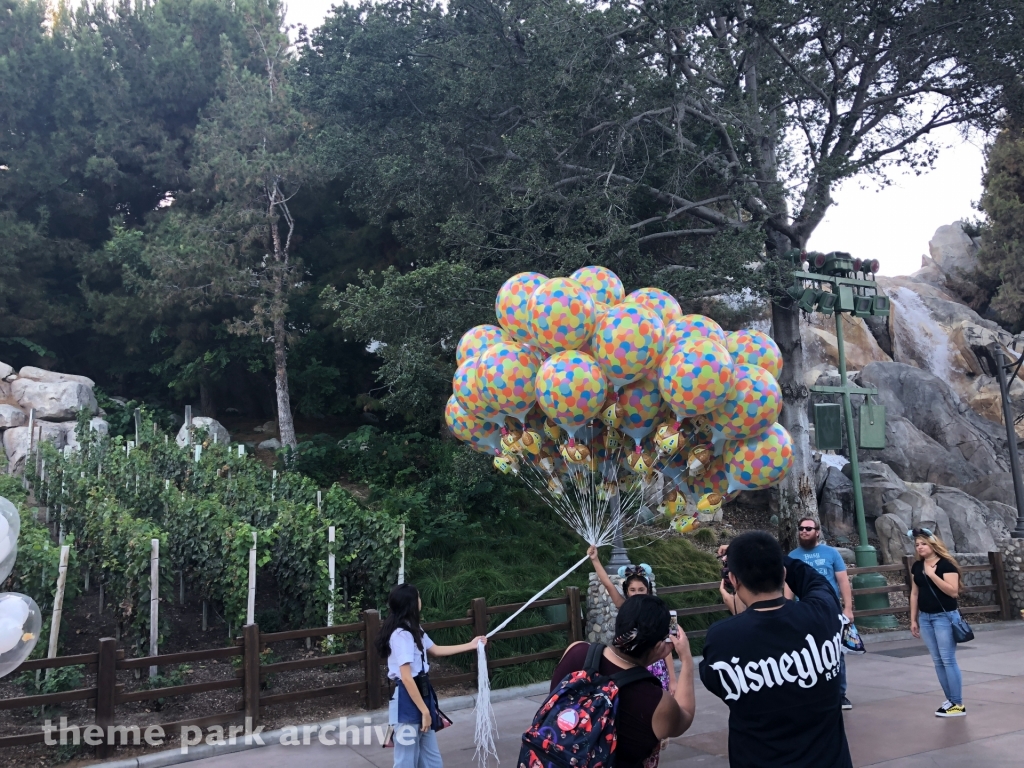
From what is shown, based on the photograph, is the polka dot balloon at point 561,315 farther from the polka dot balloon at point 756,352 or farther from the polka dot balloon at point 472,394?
the polka dot balloon at point 756,352

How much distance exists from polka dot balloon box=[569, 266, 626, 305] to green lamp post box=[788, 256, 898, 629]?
5.50m

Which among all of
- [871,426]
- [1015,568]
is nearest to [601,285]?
[871,426]

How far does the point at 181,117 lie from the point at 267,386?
9.56 m

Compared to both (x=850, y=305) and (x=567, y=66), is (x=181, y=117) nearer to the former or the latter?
(x=567, y=66)

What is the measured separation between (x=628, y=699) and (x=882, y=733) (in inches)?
185

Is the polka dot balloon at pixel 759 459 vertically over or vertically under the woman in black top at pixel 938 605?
over

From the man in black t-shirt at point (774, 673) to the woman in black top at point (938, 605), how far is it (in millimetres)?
4334

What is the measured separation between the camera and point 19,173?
24062 millimetres

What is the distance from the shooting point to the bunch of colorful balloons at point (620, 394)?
7.07m

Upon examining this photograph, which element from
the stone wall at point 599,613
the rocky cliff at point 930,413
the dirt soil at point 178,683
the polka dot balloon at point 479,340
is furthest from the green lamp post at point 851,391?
the dirt soil at point 178,683

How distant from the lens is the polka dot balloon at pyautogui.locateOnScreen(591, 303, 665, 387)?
7.06 m

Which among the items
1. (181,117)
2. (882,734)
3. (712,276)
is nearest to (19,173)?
(181,117)

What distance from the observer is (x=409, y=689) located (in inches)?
175

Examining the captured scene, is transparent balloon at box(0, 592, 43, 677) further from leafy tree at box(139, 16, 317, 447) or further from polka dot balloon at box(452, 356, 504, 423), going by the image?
leafy tree at box(139, 16, 317, 447)
